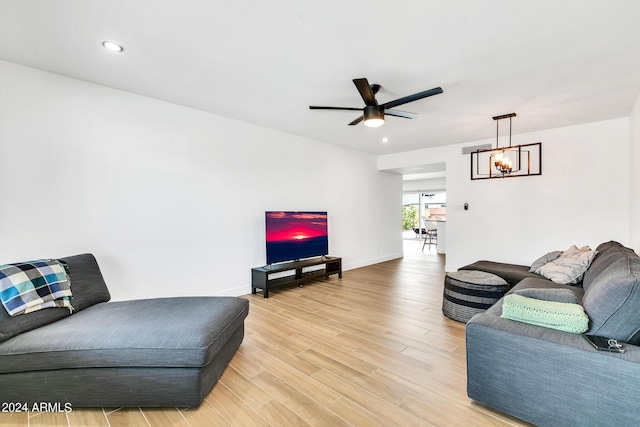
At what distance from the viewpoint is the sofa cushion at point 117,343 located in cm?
172

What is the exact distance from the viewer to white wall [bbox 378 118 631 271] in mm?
4250

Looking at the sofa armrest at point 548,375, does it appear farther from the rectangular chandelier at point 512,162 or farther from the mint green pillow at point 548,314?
the rectangular chandelier at point 512,162

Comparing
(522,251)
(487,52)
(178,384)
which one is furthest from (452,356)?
(522,251)

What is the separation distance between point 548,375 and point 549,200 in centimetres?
433

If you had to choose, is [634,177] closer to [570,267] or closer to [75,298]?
[570,267]

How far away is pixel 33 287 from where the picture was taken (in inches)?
80.8

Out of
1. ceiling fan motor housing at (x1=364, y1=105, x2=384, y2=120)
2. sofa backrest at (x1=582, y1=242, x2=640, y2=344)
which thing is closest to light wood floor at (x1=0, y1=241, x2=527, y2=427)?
sofa backrest at (x1=582, y1=242, x2=640, y2=344)

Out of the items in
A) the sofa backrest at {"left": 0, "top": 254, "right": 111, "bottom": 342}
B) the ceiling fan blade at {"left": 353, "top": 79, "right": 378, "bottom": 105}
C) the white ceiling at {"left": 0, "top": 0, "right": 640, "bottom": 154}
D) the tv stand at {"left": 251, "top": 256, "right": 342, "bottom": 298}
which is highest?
the white ceiling at {"left": 0, "top": 0, "right": 640, "bottom": 154}

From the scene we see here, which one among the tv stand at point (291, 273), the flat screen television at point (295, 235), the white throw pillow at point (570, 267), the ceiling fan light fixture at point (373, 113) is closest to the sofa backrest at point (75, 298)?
the tv stand at point (291, 273)

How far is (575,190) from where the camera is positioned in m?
4.53

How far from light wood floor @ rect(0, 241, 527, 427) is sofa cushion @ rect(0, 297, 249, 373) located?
0.32 m

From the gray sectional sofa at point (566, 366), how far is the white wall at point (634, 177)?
2464mm

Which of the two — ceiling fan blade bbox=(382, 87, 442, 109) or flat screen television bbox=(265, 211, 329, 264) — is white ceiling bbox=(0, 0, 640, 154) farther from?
flat screen television bbox=(265, 211, 329, 264)

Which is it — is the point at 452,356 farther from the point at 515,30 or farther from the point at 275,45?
the point at 275,45
